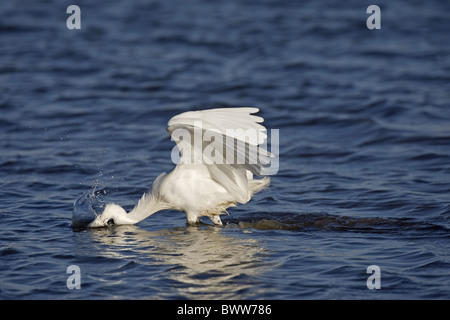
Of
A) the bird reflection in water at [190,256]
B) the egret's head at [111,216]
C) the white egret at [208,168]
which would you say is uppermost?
the white egret at [208,168]

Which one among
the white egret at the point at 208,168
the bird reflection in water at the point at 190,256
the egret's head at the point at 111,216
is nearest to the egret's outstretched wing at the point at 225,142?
the white egret at the point at 208,168

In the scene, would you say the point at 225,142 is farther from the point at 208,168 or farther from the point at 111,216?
the point at 111,216

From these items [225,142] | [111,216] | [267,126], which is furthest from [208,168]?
[267,126]

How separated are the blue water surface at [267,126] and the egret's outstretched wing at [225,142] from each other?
0.62 m

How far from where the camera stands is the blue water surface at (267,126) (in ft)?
19.4

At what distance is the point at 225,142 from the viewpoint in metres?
6.05

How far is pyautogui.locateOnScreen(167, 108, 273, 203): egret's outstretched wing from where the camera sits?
6013 mm

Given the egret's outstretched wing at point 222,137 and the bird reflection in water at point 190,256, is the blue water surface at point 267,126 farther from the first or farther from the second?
the egret's outstretched wing at point 222,137

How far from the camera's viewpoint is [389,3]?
18.0m

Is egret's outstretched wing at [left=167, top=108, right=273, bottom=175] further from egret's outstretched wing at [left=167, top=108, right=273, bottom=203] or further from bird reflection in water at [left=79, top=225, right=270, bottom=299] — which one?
bird reflection in water at [left=79, top=225, right=270, bottom=299]

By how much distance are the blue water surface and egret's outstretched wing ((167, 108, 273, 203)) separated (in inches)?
24.4

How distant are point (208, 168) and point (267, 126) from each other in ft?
14.2

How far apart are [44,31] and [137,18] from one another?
2.31 m
